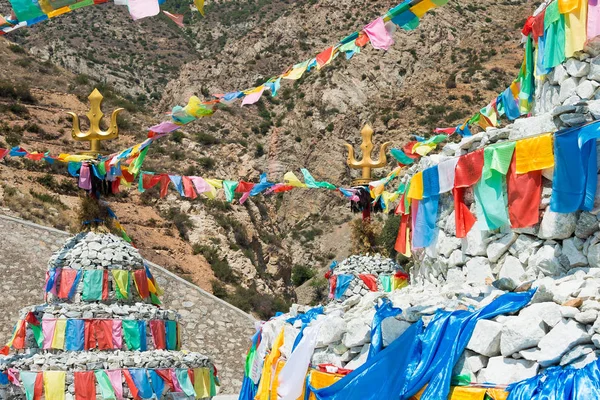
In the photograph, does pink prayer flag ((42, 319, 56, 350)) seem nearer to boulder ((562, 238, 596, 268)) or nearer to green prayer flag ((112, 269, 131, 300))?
green prayer flag ((112, 269, 131, 300))

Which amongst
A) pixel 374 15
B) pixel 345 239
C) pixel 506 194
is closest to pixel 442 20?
pixel 374 15

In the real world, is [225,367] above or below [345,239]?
below

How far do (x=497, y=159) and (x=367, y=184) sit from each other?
9226mm

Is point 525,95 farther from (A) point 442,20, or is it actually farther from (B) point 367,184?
(A) point 442,20

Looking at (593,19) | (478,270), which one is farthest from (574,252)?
(593,19)

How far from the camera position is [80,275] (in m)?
13.5

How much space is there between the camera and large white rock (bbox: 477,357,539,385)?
16.6 feet

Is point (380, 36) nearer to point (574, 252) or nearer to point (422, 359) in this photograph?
point (574, 252)

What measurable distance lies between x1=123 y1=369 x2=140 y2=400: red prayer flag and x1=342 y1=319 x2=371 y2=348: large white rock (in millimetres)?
6723

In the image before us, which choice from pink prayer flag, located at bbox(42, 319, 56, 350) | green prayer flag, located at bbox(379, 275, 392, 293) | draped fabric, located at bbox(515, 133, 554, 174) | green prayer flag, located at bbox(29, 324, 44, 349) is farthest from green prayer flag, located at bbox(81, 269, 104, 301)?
draped fabric, located at bbox(515, 133, 554, 174)

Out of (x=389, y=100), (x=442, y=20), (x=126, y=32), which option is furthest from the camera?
(x=126, y=32)

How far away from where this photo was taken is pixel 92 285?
44.0ft

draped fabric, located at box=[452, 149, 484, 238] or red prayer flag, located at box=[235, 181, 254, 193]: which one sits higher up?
red prayer flag, located at box=[235, 181, 254, 193]

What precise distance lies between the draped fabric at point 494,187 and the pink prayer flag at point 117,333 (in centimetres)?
703
